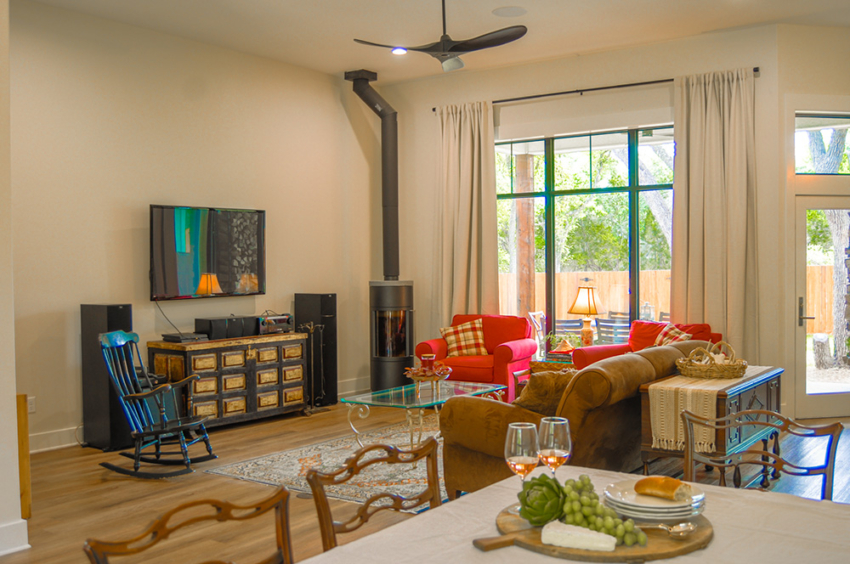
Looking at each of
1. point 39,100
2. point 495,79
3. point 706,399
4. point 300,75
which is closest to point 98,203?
point 39,100

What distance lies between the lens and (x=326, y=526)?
1639 millimetres

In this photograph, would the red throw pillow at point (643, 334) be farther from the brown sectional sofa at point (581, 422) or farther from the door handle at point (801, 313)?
the brown sectional sofa at point (581, 422)

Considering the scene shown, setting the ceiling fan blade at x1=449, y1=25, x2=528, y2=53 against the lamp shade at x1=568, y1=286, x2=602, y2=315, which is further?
the lamp shade at x1=568, y1=286, x2=602, y2=315

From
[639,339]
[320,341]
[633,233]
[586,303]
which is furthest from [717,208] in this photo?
[320,341]

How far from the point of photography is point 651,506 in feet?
5.07

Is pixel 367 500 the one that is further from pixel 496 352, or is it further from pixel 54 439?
pixel 496 352

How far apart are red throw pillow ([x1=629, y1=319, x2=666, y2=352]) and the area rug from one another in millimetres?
2158

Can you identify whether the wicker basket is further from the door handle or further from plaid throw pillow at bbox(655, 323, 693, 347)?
the door handle

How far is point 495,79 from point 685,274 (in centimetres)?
301

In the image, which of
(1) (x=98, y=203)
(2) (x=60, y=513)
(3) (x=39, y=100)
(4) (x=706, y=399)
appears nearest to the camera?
(4) (x=706, y=399)

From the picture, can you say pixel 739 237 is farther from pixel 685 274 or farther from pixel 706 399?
pixel 706 399

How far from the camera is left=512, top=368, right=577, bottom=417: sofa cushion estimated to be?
369 centimetres

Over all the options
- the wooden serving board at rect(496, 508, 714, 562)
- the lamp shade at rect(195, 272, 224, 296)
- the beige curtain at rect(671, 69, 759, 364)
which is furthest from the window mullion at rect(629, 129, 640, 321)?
the wooden serving board at rect(496, 508, 714, 562)

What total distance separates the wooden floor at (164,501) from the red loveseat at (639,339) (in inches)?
45.5
